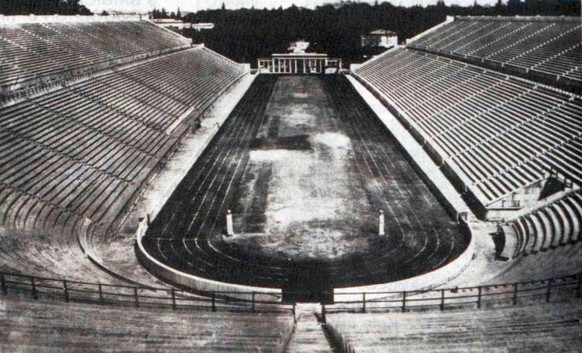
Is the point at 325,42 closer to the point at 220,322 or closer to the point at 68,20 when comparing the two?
the point at 68,20

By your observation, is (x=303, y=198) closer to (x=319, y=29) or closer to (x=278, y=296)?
(x=278, y=296)

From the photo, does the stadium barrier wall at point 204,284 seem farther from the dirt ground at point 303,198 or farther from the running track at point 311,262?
the dirt ground at point 303,198

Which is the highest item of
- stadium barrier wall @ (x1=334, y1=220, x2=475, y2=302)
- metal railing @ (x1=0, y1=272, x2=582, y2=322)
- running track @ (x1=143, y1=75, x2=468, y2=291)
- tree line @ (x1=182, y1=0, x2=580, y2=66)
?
tree line @ (x1=182, y1=0, x2=580, y2=66)

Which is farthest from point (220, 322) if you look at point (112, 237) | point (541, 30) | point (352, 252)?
point (541, 30)

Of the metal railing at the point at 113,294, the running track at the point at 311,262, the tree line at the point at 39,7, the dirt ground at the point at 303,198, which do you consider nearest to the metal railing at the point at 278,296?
the metal railing at the point at 113,294

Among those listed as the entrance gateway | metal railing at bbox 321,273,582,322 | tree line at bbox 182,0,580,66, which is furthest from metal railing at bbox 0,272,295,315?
tree line at bbox 182,0,580,66

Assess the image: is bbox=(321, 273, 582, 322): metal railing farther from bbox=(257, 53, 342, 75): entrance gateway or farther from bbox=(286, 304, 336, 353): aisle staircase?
bbox=(257, 53, 342, 75): entrance gateway

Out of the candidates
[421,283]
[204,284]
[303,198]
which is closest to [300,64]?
[303,198]
